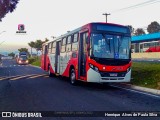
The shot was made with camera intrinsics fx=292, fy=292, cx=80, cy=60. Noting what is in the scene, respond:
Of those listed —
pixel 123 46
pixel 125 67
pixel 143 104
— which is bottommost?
pixel 143 104

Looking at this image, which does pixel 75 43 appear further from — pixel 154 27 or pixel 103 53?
pixel 154 27

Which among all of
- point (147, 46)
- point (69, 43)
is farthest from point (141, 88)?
point (147, 46)

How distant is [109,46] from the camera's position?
49.1ft

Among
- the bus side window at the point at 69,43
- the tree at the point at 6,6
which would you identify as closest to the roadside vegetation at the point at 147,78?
A: the bus side window at the point at 69,43

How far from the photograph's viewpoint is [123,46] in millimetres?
15320

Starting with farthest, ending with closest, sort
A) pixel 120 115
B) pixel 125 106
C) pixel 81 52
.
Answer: pixel 81 52 → pixel 125 106 → pixel 120 115

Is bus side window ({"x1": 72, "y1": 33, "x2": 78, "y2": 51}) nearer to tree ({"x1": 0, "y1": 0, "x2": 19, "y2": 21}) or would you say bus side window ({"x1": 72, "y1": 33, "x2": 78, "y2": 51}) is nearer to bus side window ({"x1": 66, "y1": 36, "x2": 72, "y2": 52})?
bus side window ({"x1": 66, "y1": 36, "x2": 72, "y2": 52})

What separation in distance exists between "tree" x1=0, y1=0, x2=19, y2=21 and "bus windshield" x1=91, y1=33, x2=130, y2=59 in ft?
30.9

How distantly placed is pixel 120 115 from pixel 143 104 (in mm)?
2228

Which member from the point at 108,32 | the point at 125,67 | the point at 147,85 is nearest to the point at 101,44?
the point at 108,32

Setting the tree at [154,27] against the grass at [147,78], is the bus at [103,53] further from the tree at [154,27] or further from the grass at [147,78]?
the tree at [154,27]

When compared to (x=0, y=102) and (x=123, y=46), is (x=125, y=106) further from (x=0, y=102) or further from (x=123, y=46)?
(x=123, y=46)

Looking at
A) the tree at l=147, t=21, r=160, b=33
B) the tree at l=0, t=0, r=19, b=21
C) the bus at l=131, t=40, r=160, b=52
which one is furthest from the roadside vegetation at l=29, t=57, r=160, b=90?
the tree at l=147, t=21, r=160, b=33

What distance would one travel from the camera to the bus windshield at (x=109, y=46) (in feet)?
48.9
